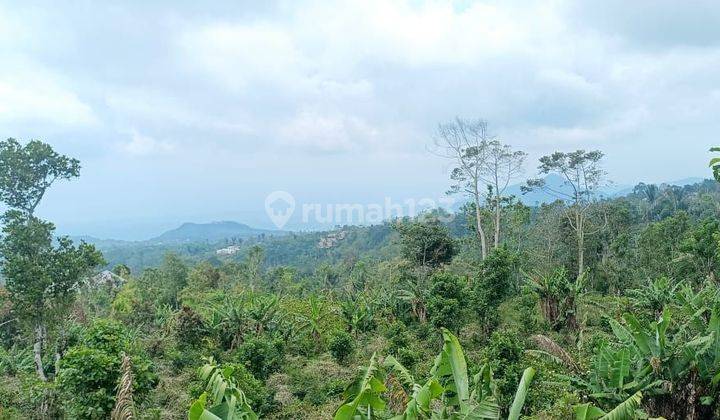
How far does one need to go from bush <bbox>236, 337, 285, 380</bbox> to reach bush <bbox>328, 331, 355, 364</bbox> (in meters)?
1.48

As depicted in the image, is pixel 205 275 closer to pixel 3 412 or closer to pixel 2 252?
pixel 2 252

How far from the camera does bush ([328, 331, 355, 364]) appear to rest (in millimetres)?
12477

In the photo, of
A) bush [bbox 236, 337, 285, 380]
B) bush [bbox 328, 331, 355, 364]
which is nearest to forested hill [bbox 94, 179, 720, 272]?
bush [bbox 328, 331, 355, 364]

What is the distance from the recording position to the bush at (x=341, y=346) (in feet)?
40.9

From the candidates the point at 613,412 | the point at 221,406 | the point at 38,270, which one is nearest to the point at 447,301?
the point at 613,412

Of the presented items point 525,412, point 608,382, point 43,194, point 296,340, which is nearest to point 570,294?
point 525,412

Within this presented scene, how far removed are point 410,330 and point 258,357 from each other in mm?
5418

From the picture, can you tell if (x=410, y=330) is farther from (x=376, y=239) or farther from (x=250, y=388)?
(x=376, y=239)

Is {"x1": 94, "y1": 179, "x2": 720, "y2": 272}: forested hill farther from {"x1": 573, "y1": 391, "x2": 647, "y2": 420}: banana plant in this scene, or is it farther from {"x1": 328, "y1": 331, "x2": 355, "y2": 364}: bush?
{"x1": 573, "y1": 391, "x2": 647, "y2": 420}: banana plant

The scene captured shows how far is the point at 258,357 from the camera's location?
36.4 feet

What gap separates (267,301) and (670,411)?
11037mm

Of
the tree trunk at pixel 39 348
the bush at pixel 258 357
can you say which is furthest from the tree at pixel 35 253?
the bush at pixel 258 357

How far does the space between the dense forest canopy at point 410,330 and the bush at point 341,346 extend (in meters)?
0.05

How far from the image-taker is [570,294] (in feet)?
47.3
